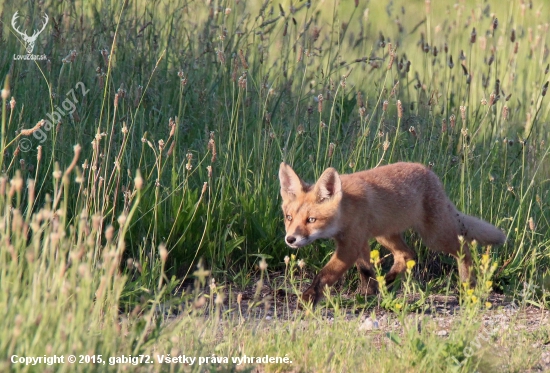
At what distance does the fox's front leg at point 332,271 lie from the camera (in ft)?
15.0

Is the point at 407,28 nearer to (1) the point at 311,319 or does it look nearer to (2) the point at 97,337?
(1) the point at 311,319

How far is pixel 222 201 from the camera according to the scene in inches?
196

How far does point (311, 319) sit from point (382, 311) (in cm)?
64

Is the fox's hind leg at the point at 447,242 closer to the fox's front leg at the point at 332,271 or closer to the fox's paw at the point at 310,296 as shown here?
the fox's front leg at the point at 332,271

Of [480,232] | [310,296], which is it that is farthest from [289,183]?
[480,232]

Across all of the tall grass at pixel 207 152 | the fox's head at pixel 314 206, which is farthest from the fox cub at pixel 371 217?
the tall grass at pixel 207 152

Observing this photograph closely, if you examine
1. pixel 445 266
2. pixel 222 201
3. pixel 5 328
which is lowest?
pixel 445 266

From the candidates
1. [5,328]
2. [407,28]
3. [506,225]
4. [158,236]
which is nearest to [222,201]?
[158,236]

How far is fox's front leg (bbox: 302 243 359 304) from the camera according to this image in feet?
15.0

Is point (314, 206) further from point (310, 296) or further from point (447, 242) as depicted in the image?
point (447, 242)

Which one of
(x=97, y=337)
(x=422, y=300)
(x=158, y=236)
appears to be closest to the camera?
(x=97, y=337)

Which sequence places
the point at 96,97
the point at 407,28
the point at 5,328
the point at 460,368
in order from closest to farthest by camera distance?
1. the point at 5,328
2. the point at 460,368
3. the point at 96,97
4. the point at 407,28

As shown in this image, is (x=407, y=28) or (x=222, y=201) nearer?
(x=222, y=201)

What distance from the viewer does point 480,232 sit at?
4.98m
